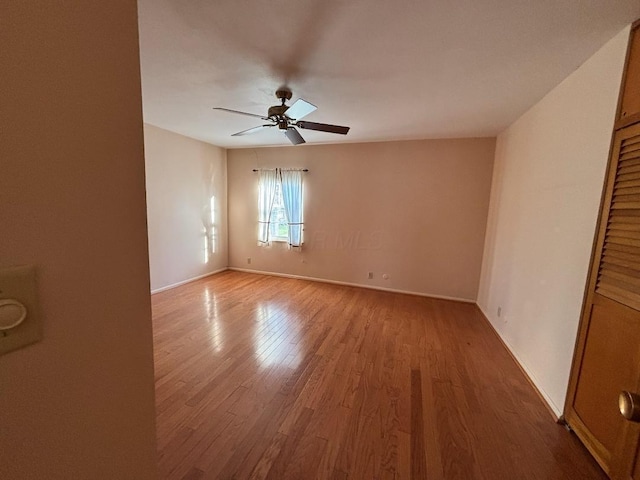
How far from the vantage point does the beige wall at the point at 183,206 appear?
3.90 m

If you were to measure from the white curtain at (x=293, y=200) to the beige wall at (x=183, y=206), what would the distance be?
54.3 inches

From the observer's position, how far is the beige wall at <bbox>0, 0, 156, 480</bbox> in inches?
15.7

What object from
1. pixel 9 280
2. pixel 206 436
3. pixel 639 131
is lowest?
pixel 206 436

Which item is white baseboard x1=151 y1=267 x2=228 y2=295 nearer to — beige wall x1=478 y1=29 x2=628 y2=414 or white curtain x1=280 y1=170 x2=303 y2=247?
white curtain x1=280 y1=170 x2=303 y2=247

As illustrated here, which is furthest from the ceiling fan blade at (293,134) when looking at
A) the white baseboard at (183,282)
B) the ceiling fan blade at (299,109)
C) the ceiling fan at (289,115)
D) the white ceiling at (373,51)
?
the white baseboard at (183,282)

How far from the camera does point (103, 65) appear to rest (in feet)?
1.62

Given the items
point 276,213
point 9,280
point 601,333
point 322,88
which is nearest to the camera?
point 9,280

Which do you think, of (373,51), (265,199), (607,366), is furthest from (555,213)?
(265,199)

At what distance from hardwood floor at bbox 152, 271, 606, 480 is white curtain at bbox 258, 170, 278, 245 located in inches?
84.1

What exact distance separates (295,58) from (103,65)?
1755mm

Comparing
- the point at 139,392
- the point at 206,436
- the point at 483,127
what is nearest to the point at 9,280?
the point at 139,392

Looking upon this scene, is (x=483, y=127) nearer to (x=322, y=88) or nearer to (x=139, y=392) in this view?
(x=322, y=88)

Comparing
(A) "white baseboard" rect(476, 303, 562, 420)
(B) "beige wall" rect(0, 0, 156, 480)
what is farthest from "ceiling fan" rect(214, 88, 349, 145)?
(A) "white baseboard" rect(476, 303, 562, 420)

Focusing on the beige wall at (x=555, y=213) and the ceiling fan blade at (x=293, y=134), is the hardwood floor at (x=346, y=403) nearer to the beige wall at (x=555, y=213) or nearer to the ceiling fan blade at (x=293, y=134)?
the beige wall at (x=555, y=213)
